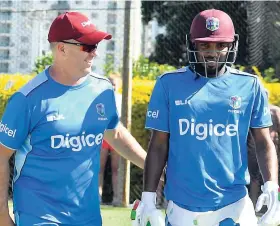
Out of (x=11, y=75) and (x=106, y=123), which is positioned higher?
(x=106, y=123)

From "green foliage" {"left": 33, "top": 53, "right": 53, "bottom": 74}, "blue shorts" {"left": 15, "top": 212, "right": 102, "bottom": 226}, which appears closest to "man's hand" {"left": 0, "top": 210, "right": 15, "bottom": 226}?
"blue shorts" {"left": 15, "top": 212, "right": 102, "bottom": 226}

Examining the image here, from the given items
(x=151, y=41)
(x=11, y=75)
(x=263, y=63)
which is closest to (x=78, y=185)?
(x=11, y=75)

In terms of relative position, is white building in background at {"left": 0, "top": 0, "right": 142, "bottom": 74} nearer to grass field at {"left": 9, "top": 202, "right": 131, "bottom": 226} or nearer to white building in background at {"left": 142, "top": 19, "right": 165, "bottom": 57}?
grass field at {"left": 9, "top": 202, "right": 131, "bottom": 226}

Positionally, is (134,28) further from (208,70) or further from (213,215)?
(213,215)

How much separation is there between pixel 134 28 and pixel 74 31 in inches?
237

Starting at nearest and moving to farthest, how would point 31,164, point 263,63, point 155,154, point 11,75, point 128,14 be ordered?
point 31,164, point 155,154, point 128,14, point 11,75, point 263,63

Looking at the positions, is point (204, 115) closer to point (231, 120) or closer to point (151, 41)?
point (231, 120)

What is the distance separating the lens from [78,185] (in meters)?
4.52

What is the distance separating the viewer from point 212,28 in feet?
15.6

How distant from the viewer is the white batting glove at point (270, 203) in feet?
15.2

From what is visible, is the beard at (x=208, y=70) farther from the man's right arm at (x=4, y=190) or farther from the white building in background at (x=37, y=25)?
the white building in background at (x=37, y=25)

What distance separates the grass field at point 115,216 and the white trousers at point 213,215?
175 inches

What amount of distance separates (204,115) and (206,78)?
224 mm

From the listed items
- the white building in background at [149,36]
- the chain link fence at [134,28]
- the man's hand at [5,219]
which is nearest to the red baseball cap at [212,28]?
the man's hand at [5,219]
